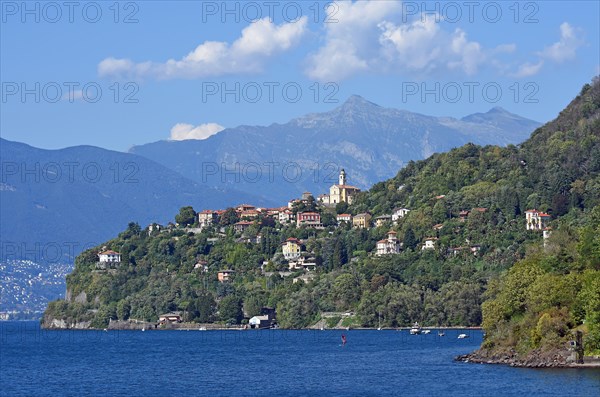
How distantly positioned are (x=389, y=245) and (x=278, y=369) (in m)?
89.4

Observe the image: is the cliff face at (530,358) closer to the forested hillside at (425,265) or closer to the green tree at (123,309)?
the forested hillside at (425,265)

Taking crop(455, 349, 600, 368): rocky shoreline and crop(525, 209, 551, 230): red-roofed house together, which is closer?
crop(455, 349, 600, 368): rocky shoreline

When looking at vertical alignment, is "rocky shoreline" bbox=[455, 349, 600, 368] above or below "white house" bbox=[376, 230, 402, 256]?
below

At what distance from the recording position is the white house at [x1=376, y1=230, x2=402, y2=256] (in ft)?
613

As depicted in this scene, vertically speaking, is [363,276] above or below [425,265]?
below

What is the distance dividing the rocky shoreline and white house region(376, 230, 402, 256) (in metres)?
90.7

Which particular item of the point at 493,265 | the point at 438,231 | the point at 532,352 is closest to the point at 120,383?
the point at 532,352

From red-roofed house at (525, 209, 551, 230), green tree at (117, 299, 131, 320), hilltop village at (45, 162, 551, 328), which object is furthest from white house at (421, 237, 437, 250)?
green tree at (117, 299, 131, 320)

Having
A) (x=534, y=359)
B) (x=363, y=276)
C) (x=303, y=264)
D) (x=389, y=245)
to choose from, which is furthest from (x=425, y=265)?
(x=534, y=359)

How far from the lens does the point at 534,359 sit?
86125 mm

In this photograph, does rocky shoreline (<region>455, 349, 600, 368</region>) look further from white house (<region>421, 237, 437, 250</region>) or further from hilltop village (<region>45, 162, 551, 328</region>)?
white house (<region>421, 237, 437, 250</region>)

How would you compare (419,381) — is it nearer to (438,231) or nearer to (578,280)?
(578,280)

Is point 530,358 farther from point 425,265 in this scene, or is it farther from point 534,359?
point 425,265

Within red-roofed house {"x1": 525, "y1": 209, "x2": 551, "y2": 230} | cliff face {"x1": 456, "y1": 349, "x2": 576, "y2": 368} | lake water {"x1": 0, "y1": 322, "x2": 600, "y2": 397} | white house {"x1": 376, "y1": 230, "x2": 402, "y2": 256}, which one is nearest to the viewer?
lake water {"x1": 0, "y1": 322, "x2": 600, "y2": 397}
